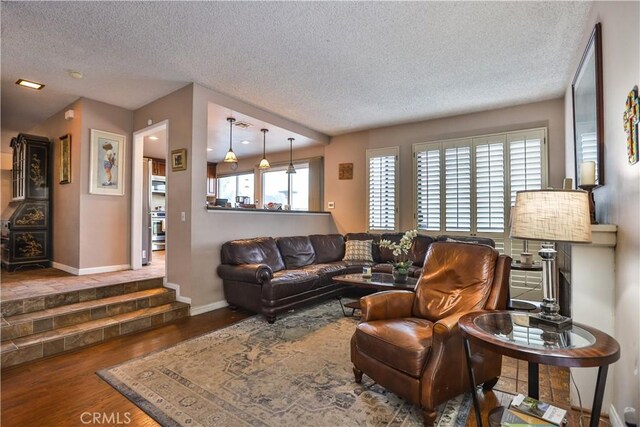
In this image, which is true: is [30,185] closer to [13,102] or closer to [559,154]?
[13,102]

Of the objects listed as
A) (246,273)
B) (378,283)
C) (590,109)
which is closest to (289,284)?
(246,273)

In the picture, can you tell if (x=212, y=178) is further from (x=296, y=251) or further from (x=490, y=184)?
(x=490, y=184)

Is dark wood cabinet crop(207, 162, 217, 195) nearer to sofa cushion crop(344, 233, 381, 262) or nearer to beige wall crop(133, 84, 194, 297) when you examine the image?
beige wall crop(133, 84, 194, 297)

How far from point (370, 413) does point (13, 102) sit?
615 cm

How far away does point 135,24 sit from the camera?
8.84ft

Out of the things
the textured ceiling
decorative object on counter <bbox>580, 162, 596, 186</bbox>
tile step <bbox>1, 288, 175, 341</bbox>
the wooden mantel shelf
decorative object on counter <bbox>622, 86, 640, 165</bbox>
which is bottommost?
tile step <bbox>1, 288, 175, 341</bbox>

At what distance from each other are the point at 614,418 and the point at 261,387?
211 cm

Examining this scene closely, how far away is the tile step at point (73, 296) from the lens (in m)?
3.04

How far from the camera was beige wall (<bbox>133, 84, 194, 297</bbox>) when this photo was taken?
391 centimetres

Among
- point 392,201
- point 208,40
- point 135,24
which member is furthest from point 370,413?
point 392,201

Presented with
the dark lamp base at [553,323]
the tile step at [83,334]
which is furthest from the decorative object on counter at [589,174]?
the tile step at [83,334]

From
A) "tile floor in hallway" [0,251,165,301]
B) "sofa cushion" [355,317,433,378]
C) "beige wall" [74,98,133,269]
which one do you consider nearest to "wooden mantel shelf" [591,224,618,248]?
"sofa cushion" [355,317,433,378]

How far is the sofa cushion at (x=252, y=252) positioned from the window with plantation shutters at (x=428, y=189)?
251cm
